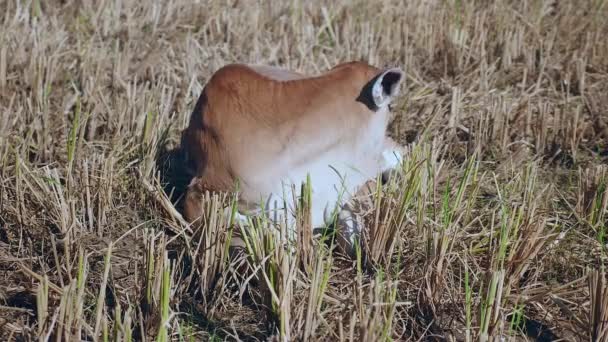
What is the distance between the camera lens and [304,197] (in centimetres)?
303

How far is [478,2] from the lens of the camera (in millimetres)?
5777

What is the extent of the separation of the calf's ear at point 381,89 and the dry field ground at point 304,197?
295 millimetres

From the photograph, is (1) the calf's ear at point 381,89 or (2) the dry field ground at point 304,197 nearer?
(2) the dry field ground at point 304,197

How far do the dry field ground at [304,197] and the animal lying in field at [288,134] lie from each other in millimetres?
130

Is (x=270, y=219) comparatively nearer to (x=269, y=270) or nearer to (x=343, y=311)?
(x=269, y=270)

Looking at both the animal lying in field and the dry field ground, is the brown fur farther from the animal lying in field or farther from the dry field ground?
the dry field ground

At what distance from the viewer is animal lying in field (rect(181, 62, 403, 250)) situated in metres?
3.15

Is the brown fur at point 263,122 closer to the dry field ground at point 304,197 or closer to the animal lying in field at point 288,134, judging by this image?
the animal lying in field at point 288,134

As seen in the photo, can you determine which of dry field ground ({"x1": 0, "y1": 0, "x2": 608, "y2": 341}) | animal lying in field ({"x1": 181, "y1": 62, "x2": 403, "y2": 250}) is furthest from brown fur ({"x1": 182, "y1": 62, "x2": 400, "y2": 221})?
dry field ground ({"x1": 0, "y1": 0, "x2": 608, "y2": 341})

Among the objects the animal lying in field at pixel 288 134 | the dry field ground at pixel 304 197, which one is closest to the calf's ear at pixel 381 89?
the animal lying in field at pixel 288 134

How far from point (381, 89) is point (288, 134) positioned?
396mm

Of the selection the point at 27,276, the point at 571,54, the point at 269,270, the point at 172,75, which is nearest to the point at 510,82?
the point at 571,54

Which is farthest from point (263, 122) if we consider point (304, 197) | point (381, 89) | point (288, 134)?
point (381, 89)

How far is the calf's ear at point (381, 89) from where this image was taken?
320 cm
